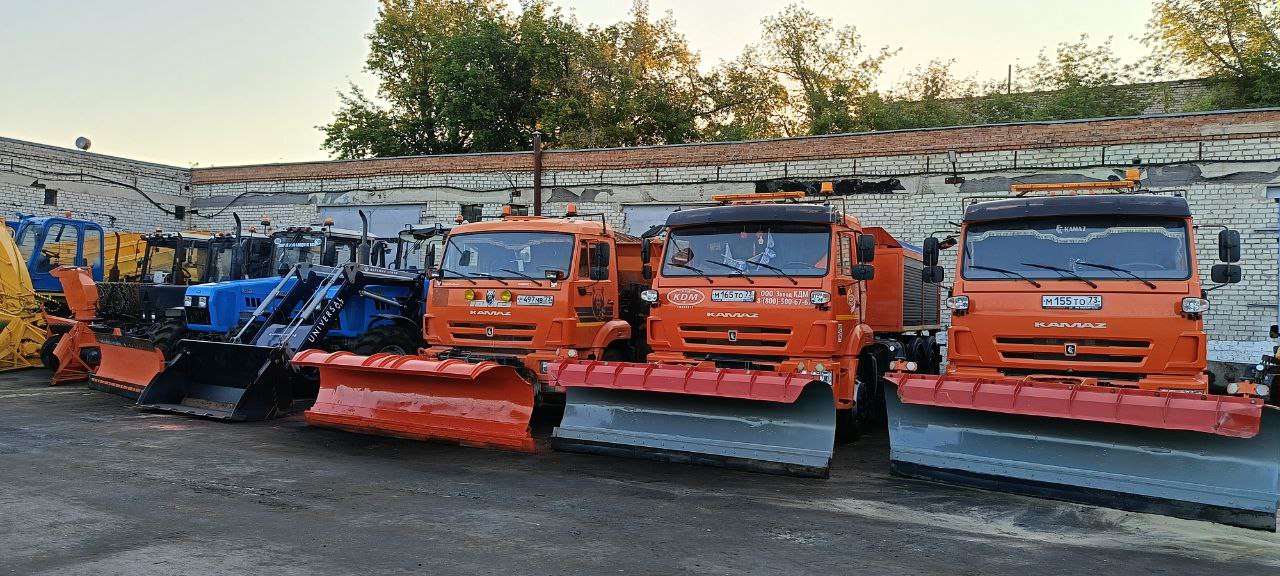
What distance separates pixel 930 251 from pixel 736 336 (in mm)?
2148

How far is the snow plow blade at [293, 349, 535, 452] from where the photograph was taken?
8.80 m

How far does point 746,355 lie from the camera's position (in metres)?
9.47

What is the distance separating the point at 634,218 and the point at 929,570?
17.0 meters

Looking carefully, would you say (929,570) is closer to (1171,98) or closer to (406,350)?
(406,350)

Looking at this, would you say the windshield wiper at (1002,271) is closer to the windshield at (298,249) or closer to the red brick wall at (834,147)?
the red brick wall at (834,147)

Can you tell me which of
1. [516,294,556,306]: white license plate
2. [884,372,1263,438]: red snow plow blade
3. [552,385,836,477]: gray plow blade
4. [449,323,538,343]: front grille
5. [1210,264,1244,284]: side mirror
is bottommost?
[552,385,836,477]: gray plow blade

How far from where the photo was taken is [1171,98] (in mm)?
30406

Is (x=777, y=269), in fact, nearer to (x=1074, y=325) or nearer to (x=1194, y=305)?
(x=1074, y=325)

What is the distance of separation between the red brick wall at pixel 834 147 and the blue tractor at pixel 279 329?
868 cm

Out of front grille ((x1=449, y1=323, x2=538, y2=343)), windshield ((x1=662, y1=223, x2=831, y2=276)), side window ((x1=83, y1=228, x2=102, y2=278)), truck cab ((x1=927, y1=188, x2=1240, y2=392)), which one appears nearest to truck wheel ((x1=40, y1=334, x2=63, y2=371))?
side window ((x1=83, y1=228, x2=102, y2=278))

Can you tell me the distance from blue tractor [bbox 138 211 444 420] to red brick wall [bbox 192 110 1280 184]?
8.68 m

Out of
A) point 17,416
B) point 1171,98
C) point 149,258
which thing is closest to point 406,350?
point 17,416

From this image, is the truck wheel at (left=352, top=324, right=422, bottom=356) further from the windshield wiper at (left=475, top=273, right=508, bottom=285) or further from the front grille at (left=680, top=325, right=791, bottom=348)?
the front grille at (left=680, top=325, right=791, bottom=348)

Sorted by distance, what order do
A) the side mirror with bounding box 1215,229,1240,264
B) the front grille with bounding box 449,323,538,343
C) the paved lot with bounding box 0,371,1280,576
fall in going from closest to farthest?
the paved lot with bounding box 0,371,1280,576 → the side mirror with bounding box 1215,229,1240,264 → the front grille with bounding box 449,323,538,343
